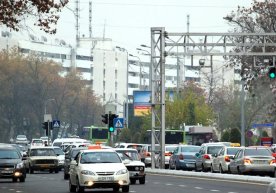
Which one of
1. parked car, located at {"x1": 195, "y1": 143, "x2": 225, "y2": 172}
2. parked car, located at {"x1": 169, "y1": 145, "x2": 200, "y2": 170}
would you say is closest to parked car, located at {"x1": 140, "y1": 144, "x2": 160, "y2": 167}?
parked car, located at {"x1": 169, "y1": 145, "x2": 200, "y2": 170}

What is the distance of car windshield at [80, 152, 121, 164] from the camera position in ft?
118

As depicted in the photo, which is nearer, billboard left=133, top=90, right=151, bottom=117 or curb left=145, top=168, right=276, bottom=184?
curb left=145, top=168, right=276, bottom=184

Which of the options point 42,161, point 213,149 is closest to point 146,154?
point 42,161

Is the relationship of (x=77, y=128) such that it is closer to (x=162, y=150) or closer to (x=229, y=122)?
(x=229, y=122)

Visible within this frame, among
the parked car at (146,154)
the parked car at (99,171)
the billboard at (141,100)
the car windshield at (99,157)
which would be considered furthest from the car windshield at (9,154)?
the billboard at (141,100)

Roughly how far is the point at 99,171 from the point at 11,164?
42.8 feet

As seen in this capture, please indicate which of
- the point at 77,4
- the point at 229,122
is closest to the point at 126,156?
the point at 229,122

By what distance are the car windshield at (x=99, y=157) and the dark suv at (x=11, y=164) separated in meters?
11.2

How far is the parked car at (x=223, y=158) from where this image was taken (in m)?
53.9

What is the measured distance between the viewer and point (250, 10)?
7788 cm

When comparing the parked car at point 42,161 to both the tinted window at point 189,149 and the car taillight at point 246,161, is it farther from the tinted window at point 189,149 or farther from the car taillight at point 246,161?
the car taillight at point 246,161

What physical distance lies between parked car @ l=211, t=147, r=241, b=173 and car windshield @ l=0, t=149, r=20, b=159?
35.5 ft

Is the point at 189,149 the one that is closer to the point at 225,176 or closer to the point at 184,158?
the point at 184,158

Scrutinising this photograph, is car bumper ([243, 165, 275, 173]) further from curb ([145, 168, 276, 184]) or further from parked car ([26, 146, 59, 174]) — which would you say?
parked car ([26, 146, 59, 174])
